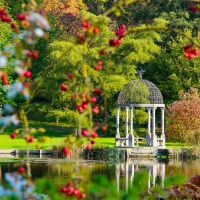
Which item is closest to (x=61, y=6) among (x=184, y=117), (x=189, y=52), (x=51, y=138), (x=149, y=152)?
(x=51, y=138)

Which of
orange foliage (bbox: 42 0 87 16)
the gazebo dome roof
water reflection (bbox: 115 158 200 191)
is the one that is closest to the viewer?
water reflection (bbox: 115 158 200 191)

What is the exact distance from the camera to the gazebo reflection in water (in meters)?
23.2

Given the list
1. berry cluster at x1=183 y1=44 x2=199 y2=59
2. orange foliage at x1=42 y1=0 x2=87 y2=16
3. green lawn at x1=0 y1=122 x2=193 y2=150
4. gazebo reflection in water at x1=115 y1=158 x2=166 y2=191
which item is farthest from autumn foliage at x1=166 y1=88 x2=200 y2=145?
berry cluster at x1=183 y1=44 x2=199 y2=59

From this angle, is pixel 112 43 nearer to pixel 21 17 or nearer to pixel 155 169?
pixel 21 17

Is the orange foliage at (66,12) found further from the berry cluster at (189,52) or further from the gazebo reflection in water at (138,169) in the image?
the berry cluster at (189,52)

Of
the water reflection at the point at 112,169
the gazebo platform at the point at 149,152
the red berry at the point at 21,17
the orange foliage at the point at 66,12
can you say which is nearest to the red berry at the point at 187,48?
the red berry at the point at 21,17

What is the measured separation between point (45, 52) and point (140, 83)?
13.6 metres

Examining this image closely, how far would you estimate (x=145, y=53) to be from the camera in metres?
45.3

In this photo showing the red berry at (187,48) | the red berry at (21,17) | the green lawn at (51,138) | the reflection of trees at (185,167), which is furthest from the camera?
the green lawn at (51,138)

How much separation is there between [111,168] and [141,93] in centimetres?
1105

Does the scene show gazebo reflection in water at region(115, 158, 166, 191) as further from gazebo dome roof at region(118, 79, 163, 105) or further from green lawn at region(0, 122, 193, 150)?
green lawn at region(0, 122, 193, 150)

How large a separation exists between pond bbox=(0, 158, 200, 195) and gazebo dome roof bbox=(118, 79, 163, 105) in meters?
6.30

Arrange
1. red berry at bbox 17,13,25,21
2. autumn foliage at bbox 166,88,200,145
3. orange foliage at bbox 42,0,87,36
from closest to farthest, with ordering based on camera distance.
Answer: red berry at bbox 17,13,25,21, autumn foliage at bbox 166,88,200,145, orange foliage at bbox 42,0,87,36

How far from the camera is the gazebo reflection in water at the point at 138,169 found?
23.2m
